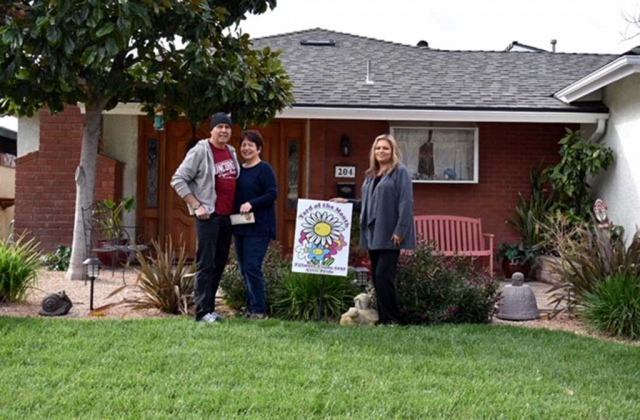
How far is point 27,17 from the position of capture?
694cm

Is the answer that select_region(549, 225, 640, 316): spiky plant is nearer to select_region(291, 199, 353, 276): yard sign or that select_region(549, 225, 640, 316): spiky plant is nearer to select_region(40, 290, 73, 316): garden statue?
select_region(291, 199, 353, 276): yard sign

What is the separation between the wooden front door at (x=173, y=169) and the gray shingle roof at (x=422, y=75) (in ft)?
3.07

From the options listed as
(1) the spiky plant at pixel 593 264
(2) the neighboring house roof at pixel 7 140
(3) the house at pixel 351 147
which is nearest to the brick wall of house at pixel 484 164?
(3) the house at pixel 351 147

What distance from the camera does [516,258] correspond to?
10.4 metres

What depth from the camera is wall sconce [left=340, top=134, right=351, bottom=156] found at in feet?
36.2

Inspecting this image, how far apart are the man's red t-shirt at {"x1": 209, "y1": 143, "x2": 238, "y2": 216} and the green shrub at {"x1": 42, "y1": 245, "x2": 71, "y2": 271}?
191 inches

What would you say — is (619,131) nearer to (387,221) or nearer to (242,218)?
(387,221)

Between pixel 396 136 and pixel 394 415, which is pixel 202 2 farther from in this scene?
pixel 394 415

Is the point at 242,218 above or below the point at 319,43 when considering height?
below

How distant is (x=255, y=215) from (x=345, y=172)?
16.5 ft

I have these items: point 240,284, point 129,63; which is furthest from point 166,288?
point 129,63

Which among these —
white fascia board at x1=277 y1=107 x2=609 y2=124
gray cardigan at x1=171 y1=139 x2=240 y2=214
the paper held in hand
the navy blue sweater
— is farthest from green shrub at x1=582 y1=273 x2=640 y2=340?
white fascia board at x1=277 y1=107 x2=609 y2=124

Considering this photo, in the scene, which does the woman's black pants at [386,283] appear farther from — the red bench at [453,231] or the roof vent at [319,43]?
the roof vent at [319,43]

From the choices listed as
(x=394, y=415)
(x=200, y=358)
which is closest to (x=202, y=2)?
(x=200, y=358)
